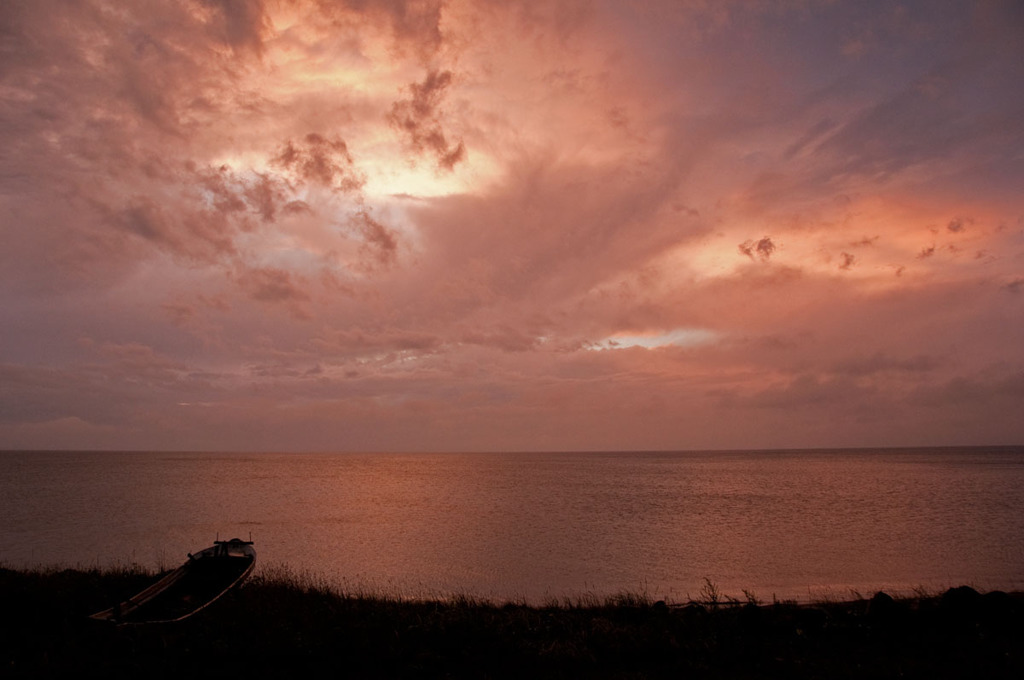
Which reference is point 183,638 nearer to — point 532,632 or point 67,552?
point 532,632

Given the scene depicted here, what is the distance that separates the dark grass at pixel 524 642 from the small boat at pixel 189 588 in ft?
1.29

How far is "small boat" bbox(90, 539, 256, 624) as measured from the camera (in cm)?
1326

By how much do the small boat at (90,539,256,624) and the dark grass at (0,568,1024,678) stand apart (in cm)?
39

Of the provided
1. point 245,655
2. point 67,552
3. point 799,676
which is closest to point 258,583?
point 245,655

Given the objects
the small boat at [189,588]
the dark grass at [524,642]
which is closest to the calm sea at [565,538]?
the small boat at [189,588]

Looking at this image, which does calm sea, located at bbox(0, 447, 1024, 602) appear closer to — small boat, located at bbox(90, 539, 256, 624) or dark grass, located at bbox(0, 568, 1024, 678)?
small boat, located at bbox(90, 539, 256, 624)

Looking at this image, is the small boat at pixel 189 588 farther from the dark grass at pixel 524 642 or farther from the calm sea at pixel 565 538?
the calm sea at pixel 565 538

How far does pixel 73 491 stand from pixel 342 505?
40.3 meters

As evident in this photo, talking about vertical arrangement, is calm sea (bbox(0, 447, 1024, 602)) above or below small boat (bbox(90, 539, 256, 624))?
below

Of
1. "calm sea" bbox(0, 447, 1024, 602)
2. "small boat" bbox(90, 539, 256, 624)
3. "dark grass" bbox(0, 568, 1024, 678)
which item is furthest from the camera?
"calm sea" bbox(0, 447, 1024, 602)

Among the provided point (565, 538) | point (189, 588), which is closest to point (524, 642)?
point (189, 588)

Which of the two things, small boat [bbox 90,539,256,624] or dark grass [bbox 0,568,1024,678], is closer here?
dark grass [bbox 0,568,1024,678]

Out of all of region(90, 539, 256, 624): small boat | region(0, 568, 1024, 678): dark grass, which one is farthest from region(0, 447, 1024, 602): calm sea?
region(0, 568, 1024, 678): dark grass

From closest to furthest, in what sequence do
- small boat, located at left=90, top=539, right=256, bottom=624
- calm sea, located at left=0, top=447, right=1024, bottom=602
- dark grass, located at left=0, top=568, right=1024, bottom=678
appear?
dark grass, located at left=0, top=568, right=1024, bottom=678
small boat, located at left=90, top=539, right=256, bottom=624
calm sea, located at left=0, top=447, right=1024, bottom=602
